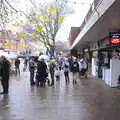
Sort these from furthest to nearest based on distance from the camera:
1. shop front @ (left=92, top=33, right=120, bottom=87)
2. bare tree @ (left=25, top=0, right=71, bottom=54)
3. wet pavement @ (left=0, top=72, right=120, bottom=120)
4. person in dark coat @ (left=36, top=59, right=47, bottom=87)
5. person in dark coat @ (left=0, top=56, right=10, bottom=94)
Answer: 1. bare tree @ (left=25, top=0, right=71, bottom=54)
2. person in dark coat @ (left=36, top=59, right=47, bottom=87)
3. shop front @ (left=92, top=33, right=120, bottom=87)
4. person in dark coat @ (left=0, top=56, right=10, bottom=94)
5. wet pavement @ (left=0, top=72, right=120, bottom=120)

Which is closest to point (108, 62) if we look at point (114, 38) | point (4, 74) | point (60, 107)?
point (114, 38)

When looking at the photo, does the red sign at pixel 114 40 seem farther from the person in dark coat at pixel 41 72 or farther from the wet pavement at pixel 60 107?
the wet pavement at pixel 60 107

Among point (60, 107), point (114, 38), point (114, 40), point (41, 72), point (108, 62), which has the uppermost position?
point (114, 38)

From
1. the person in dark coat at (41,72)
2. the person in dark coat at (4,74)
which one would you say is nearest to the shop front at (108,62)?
the person in dark coat at (41,72)

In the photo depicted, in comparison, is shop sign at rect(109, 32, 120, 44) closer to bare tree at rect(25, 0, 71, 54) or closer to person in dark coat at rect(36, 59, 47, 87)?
person in dark coat at rect(36, 59, 47, 87)

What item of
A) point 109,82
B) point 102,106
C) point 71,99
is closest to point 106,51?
point 109,82

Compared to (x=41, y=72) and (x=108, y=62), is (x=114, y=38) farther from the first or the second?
(x=108, y=62)

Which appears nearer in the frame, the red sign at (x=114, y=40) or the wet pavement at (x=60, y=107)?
the wet pavement at (x=60, y=107)

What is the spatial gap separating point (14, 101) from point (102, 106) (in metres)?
3.72

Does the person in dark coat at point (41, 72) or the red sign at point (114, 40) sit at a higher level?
the red sign at point (114, 40)

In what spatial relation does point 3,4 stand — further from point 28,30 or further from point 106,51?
point 28,30

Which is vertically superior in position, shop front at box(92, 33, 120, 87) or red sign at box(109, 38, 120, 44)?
red sign at box(109, 38, 120, 44)

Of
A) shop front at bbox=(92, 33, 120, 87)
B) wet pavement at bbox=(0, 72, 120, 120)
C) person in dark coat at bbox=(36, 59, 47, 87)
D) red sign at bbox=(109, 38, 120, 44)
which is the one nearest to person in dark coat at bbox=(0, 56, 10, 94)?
wet pavement at bbox=(0, 72, 120, 120)

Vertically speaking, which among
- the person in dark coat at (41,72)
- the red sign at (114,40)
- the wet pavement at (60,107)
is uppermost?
the red sign at (114,40)
